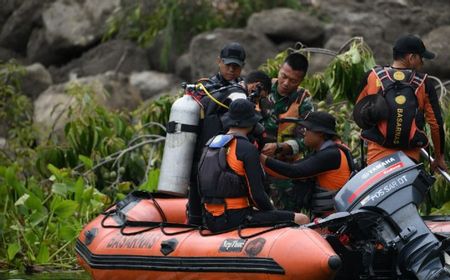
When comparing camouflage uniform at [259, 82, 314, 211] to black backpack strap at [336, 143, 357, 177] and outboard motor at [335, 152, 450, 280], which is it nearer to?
black backpack strap at [336, 143, 357, 177]

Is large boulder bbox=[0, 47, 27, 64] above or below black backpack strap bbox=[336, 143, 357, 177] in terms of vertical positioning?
below

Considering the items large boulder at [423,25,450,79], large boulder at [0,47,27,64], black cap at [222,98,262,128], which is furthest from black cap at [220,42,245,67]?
large boulder at [0,47,27,64]

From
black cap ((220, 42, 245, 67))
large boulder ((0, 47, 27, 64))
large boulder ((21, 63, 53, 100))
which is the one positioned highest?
black cap ((220, 42, 245, 67))

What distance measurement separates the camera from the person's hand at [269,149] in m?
9.62

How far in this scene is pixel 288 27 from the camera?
61.7 ft

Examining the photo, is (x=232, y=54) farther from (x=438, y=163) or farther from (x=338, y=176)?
(x=438, y=163)

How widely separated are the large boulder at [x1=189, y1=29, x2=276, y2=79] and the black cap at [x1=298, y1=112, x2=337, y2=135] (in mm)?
8492

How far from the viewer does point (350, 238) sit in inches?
342

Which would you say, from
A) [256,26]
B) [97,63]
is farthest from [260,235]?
[97,63]

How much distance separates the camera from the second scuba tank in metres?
9.52

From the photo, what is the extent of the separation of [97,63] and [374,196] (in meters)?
12.4

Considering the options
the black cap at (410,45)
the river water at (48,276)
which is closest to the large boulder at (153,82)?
the river water at (48,276)

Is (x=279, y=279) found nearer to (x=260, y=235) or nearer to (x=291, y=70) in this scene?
(x=260, y=235)

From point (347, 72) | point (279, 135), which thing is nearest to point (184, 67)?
point (347, 72)
